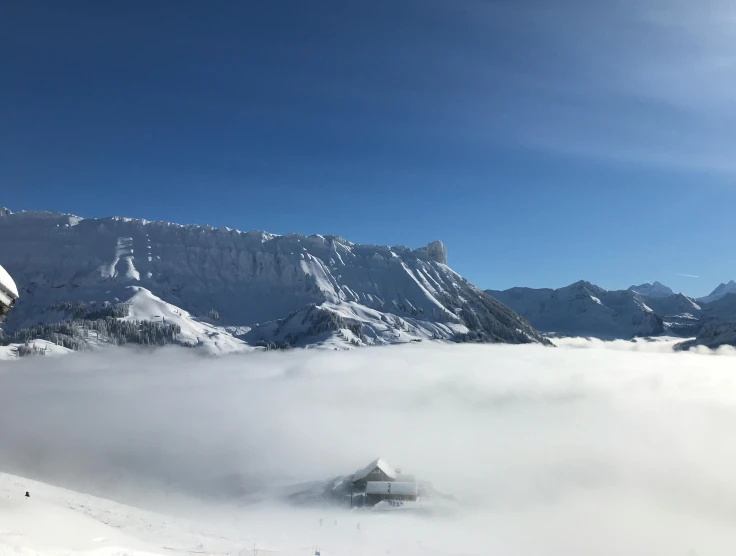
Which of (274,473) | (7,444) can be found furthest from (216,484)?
(7,444)

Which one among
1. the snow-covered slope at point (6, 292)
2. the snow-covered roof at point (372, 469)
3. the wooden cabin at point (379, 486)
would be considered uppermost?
the snow-covered slope at point (6, 292)

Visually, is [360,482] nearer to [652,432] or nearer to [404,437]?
[404,437]

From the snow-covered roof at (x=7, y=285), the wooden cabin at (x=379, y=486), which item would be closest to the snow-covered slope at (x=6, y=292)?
the snow-covered roof at (x=7, y=285)

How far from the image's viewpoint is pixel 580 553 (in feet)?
190

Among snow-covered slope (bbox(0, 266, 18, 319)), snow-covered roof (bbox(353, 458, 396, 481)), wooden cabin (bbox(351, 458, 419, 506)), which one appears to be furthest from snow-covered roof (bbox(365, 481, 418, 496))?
snow-covered slope (bbox(0, 266, 18, 319))

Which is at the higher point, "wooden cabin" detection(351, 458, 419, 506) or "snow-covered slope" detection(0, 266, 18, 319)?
"snow-covered slope" detection(0, 266, 18, 319)

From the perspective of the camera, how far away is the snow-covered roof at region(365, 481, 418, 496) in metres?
77.4

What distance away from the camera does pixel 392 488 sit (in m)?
77.9

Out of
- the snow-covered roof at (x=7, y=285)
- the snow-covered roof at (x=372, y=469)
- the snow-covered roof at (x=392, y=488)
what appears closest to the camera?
the snow-covered roof at (x=7, y=285)

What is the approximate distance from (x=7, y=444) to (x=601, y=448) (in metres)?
154

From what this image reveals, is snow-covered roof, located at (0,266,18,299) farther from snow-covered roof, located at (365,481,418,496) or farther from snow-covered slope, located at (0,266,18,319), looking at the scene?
snow-covered roof, located at (365,481,418,496)

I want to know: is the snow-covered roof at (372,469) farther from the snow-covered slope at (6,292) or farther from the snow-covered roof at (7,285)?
the snow-covered roof at (7,285)

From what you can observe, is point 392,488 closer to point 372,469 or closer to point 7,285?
point 372,469

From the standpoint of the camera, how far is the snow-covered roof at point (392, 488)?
254 ft
